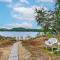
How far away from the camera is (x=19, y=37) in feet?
48.0

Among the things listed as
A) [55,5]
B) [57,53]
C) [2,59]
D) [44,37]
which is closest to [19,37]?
[44,37]

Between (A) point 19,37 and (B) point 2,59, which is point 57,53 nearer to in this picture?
(B) point 2,59

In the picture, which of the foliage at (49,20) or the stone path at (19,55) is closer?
the stone path at (19,55)

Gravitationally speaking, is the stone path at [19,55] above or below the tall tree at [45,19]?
below

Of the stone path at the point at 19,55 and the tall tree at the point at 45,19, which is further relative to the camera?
the tall tree at the point at 45,19

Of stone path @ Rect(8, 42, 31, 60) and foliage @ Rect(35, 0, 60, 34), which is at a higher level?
foliage @ Rect(35, 0, 60, 34)

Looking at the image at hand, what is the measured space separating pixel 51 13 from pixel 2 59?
4966mm

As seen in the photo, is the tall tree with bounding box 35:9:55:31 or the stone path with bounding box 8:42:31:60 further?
the tall tree with bounding box 35:9:55:31

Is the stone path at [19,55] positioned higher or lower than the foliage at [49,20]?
lower

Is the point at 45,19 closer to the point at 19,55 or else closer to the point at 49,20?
the point at 49,20

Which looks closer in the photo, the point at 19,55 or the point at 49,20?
the point at 19,55

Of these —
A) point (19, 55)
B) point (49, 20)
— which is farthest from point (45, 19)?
point (19, 55)

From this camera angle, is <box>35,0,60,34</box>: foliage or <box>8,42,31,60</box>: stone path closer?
<box>8,42,31,60</box>: stone path

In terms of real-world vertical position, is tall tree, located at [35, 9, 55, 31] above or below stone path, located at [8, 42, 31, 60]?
above
